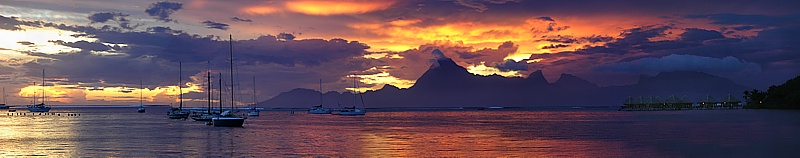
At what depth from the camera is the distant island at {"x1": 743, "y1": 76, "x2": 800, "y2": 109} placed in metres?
145

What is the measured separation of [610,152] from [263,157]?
717 inches

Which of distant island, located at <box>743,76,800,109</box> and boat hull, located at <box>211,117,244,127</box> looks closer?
boat hull, located at <box>211,117,244,127</box>

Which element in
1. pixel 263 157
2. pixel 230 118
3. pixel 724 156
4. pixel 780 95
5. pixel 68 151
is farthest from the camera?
pixel 780 95

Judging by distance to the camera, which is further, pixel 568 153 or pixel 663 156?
pixel 568 153

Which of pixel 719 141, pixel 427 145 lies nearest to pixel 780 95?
pixel 719 141

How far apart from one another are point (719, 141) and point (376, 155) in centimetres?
2214

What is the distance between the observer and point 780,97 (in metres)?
154

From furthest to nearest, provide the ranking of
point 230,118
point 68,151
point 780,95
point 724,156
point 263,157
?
point 780,95 → point 230,118 → point 68,151 → point 263,157 → point 724,156

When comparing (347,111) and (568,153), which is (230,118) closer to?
(568,153)

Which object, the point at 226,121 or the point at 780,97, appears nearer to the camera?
the point at 226,121

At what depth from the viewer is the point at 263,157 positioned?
37281 millimetres

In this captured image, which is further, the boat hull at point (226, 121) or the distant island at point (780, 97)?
the distant island at point (780, 97)

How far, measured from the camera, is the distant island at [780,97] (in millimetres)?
144750

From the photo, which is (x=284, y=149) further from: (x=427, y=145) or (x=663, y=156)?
(x=663, y=156)
